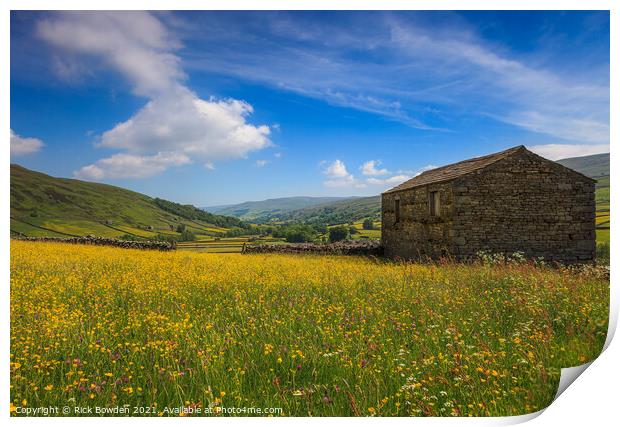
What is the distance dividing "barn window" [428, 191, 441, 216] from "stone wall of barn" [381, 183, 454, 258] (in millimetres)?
137

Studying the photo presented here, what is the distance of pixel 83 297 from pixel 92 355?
87.9 inches

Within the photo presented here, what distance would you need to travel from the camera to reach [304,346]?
4.21 meters

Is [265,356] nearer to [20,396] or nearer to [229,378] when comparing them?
[229,378]

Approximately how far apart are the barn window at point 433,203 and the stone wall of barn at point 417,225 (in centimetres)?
14

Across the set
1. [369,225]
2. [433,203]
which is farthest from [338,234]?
[433,203]

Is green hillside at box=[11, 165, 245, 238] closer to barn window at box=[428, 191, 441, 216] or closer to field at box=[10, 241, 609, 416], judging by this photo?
field at box=[10, 241, 609, 416]

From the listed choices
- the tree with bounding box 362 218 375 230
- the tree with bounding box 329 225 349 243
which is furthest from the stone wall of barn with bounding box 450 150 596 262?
the tree with bounding box 362 218 375 230

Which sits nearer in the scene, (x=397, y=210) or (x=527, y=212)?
(x=527, y=212)

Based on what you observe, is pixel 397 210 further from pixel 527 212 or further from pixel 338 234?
pixel 338 234

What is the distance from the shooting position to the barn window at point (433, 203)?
14648 millimetres

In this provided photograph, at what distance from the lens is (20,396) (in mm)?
3779

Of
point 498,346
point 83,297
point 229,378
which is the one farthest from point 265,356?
point 83,297

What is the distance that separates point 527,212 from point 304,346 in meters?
11.7

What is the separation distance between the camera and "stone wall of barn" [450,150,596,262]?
43.3ft
